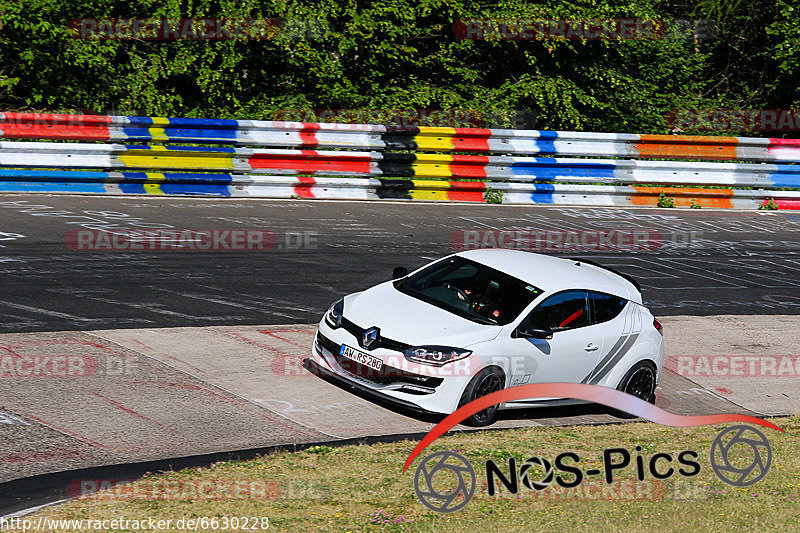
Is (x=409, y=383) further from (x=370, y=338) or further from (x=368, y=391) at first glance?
(x=370, y=338)

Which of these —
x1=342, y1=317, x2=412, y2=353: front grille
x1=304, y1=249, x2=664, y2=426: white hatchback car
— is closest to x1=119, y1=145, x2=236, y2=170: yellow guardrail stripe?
x1=304, y1=249, x2=664, y2=426: white hatchback car

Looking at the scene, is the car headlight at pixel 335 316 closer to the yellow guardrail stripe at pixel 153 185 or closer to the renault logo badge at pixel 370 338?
the renault logo badge at pixel 370 338

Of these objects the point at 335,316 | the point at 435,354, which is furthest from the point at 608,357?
the point at 335,316

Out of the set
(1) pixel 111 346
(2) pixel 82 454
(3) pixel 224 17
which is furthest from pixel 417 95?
(2) pixel 82 454

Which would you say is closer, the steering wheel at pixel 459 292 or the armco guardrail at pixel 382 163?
the steering wheel at pixel 459 292

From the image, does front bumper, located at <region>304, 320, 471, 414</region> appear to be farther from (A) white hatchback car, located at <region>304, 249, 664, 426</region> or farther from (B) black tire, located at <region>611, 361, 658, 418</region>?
(B) black tire, located at <region>611, 361, 658, 418</region>

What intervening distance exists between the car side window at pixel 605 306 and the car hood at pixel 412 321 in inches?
51.5

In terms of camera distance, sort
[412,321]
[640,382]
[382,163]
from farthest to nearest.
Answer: [382,163], [640,382], [412,321]

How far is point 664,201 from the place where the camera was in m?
23.1

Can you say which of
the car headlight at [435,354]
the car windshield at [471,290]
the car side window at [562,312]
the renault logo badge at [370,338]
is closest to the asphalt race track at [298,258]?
the car windshield at [471,290]

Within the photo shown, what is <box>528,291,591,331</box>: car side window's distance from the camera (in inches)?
409

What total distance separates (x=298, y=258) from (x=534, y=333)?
22.0 feet

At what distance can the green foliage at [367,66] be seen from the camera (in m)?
20.9

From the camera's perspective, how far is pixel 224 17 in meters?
20.9
